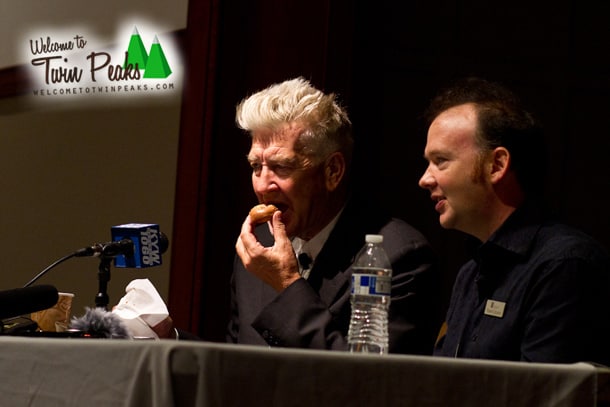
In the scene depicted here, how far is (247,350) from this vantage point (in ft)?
3.82

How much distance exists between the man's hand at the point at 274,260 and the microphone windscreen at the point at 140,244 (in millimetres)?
342

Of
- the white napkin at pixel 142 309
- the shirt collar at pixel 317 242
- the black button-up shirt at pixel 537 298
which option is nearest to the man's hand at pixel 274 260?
the shirt collar at pixel 317 242

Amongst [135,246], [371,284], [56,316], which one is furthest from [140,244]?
[371,284]

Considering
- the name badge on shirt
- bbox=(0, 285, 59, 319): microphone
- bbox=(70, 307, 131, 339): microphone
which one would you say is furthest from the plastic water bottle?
bbox=(0, 285, 59, 319): microphone

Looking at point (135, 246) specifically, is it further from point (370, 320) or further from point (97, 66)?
point (97, 66)

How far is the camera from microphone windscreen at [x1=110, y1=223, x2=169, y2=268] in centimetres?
207

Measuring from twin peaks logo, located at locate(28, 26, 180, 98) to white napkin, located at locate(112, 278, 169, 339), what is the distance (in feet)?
5.99

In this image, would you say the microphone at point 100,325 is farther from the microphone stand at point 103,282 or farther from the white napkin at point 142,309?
the white napkin at point 142,309

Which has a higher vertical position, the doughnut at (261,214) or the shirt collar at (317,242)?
the doughnut at (261,214)

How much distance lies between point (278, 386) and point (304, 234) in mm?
1508

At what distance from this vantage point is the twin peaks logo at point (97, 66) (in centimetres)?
397

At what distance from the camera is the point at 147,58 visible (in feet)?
13.2

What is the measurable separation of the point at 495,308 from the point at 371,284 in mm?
536

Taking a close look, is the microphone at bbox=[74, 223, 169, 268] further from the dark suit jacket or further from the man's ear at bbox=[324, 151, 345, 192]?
the man's ear at bbox=[324, 151, 345, 192]
